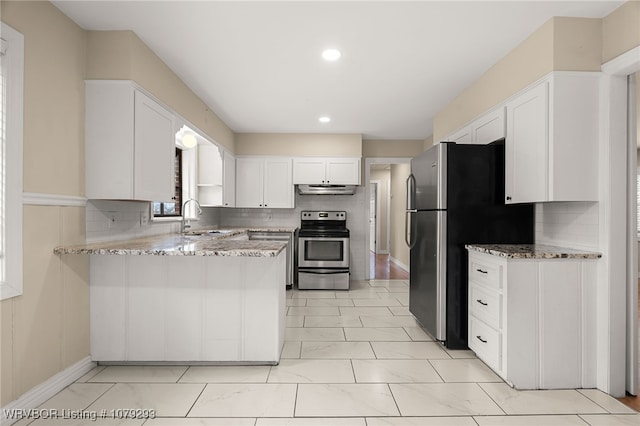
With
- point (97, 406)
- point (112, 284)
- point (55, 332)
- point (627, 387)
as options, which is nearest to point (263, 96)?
Result: point (112, 284)

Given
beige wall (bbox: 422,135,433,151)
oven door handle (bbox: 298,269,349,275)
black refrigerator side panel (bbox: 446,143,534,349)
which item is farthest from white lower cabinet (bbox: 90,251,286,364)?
beige wall (bbox: 422,135,433,151)

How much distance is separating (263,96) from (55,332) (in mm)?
2851

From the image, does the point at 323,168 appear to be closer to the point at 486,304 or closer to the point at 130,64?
the point at 130,64

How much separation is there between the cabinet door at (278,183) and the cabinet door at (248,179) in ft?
0.38

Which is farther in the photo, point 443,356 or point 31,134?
point 443,356

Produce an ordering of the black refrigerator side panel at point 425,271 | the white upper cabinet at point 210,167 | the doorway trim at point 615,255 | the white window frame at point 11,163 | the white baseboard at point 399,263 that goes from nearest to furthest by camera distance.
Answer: the white window frame at point 11,163 → the doorway trim at point 615,255 → the black refrigerator side panel at point 425,271 → the white upper cabinet at point 210,167 → the white baseboard at point 399,263

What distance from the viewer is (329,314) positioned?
3959 mm

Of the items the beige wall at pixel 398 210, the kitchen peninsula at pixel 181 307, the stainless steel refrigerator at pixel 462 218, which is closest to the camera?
the kitchen peninsula at pixel 181 307

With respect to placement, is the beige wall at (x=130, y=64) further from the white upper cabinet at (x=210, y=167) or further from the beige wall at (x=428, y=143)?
the beige wall at (x=428, y=143)

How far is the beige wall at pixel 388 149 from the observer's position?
616 centimetres

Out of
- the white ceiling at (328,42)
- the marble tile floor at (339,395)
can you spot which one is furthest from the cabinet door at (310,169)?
the marble tile floor at (339,395)

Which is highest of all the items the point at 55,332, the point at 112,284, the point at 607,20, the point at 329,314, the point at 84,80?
the point at 607,20

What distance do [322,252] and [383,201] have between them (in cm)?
499

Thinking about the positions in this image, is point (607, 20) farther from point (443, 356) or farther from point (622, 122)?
point (443, 356)
